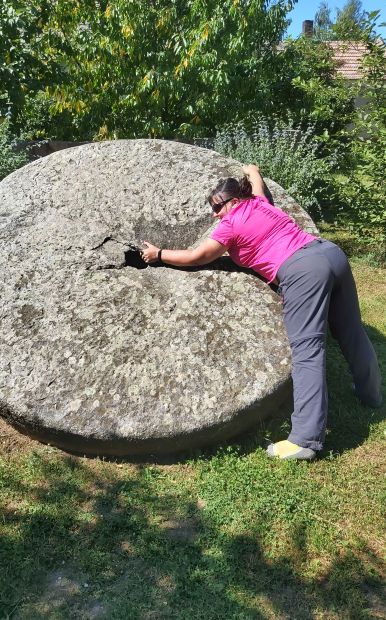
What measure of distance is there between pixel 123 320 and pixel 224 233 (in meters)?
0.78

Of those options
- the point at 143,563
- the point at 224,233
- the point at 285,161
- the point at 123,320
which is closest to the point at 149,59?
the point at 285,161

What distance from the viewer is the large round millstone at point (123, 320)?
295cm

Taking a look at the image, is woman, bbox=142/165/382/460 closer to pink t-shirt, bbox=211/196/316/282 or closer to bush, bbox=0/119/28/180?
pink t-shirt, bbox=211/196/316/282

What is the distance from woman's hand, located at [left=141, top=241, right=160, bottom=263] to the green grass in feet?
3.95

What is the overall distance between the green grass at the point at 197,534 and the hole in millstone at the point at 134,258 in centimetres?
124

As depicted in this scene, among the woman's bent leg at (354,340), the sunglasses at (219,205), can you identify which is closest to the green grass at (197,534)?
the woman's bent leg at (354,340)

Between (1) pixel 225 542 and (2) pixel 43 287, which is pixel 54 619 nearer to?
(1) pixel 225 542

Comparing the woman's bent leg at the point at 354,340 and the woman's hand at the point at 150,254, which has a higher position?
the woman's hand at the point at 150,254

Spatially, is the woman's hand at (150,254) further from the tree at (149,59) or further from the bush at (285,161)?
the tree at (149,59)

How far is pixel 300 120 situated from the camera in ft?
30.0

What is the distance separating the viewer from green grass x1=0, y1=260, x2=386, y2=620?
230 centimetres

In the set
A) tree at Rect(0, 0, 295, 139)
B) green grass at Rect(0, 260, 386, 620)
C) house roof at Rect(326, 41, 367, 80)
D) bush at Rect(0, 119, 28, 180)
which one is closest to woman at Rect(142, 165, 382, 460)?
green grass at Rect(0, 260, 386, 620)

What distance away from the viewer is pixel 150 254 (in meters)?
3.52

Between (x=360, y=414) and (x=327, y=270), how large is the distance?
39.0 inches
